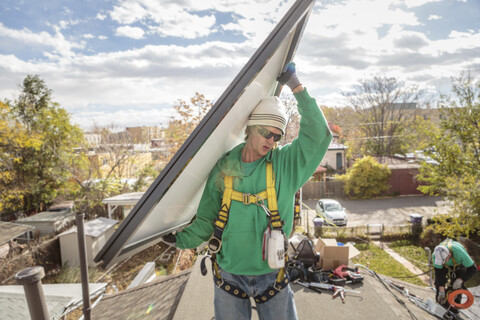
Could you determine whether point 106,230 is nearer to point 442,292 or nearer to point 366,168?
point 442,292

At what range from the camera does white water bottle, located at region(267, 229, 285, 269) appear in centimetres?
144

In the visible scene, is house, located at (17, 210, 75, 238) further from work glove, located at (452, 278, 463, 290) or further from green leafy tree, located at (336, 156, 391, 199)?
green leafy tree, located at (336, 156, 391, 199)

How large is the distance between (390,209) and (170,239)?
2040 cm

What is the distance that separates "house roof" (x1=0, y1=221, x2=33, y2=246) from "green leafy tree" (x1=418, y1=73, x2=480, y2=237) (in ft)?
56.6

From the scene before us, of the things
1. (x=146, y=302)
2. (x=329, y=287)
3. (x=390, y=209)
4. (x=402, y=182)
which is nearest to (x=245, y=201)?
(x=329, y=287)

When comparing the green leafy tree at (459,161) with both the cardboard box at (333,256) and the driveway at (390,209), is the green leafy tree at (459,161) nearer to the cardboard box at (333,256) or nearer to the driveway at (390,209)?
the driveway at (390,209)

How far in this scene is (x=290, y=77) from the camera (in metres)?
1.51

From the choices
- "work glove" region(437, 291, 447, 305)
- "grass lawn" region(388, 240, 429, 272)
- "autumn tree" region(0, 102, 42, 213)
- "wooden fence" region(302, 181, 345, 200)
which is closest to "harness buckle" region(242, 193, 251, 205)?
"work glove" region(437, 291, 447, 305)

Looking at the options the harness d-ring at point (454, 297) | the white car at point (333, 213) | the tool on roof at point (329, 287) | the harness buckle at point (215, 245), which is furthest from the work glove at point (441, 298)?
the white car at point (333, 213)

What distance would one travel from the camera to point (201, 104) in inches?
630

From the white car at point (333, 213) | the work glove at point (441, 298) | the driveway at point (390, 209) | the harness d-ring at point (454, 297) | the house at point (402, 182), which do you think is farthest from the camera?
the house at point (402, 182)

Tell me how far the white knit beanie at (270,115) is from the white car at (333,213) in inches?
555

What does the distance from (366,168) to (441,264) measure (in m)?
17.1

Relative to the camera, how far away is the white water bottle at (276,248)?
1.44m
